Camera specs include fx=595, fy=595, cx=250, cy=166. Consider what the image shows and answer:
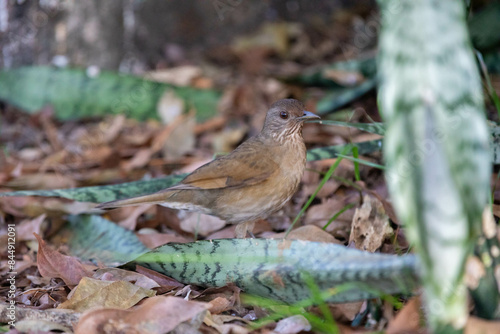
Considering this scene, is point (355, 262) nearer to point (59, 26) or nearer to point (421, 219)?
point (421, 219)

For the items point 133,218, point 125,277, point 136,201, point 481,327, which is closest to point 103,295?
point 125,277

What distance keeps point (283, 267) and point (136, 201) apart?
124cm

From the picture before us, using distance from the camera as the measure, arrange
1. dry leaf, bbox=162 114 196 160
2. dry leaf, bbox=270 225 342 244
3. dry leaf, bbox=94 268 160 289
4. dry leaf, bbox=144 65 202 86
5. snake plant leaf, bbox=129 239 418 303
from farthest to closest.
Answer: dry leaf, bbox=144 65 202 86
dry leaf, bbox=162 114 196 160
dry leaf, bbox=270 225 342 244
dry leaf, bbox=94 268 160 289
snake plant leaf, bbox=129 239 418 303

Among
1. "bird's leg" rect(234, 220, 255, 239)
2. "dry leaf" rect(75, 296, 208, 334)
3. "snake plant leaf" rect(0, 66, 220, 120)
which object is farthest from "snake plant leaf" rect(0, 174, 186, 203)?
"snake plant leaf" rect(0, 66, 220, 120)

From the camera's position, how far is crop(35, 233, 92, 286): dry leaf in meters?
2.98

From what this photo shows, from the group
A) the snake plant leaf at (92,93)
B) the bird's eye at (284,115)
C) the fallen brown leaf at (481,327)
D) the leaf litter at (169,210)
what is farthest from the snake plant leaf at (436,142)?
the snake plant leaf at (92,93)

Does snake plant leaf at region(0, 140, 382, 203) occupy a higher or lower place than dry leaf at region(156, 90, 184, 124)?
higher

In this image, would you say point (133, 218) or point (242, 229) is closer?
point (242, 229)

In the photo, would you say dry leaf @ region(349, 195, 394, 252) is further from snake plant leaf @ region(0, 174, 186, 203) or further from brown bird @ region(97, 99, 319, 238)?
snake plant leaf @ region(0, 174, 186, 203)

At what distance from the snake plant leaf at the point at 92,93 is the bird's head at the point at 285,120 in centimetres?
202

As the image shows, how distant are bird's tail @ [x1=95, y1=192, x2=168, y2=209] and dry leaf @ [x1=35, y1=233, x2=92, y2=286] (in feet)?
1.16

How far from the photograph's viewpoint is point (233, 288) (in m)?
2.70

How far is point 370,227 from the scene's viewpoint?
305 cm

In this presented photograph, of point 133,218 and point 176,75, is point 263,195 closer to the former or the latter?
point 133,218
